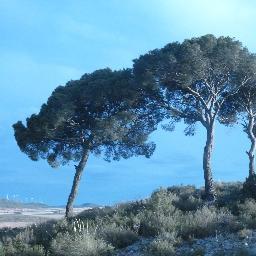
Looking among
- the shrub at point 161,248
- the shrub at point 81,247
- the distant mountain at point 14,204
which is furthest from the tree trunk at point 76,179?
the distant mountain at point 14,204

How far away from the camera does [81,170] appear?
3134 centimetres

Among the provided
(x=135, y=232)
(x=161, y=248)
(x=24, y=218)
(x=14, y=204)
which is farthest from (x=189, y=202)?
(x=14, y=204)

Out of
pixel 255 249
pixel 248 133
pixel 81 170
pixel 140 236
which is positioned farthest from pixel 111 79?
pixel 255 249

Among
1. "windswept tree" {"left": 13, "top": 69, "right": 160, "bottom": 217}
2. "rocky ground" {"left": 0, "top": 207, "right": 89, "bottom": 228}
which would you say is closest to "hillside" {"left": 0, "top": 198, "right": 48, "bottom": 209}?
"rocky ground" {"left": 0, "top": 207, "right": 89, "bottom": 228}

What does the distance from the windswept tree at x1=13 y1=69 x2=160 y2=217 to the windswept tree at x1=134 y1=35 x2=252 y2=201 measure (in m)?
1.36

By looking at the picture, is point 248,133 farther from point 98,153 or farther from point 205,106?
point 98,153

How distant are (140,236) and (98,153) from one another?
15.7 m

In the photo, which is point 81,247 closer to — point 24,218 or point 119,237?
point 119,237

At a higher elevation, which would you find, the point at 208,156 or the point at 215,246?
the point at 208,156

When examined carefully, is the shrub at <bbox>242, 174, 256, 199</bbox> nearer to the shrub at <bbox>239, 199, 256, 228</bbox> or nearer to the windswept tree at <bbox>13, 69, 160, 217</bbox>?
the shrub at <bbox>239, 199, 256, 228</bbox>

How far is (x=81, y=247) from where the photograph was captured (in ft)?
50.4

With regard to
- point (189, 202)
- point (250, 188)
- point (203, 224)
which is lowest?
point (203, 224)

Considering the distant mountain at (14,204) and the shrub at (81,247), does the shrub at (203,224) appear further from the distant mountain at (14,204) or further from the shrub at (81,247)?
the distant mountain at (14,204)

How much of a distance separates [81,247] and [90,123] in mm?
16645
